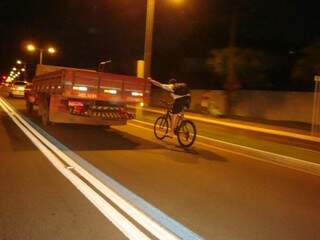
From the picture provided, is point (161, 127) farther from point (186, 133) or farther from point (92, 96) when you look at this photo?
point (92, 96)

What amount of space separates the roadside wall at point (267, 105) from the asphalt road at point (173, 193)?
18715mm

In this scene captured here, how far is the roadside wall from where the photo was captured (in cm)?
3114

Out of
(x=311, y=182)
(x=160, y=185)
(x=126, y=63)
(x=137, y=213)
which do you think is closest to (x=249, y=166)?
(x=311, y=182)

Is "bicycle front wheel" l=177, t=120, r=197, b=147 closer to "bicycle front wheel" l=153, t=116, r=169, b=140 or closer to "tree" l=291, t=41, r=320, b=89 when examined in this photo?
"bicycle front wheel" l=153, t=116, r=169, b=140

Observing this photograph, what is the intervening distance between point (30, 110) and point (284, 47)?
22.9 meters

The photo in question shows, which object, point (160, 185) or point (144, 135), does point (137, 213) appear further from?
point (144, 135)

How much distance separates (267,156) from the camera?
13.3 m

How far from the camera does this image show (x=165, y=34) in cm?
4816

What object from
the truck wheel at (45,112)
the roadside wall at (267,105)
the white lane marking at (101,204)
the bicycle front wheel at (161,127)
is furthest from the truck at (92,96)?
the roadside wall at (267,105)

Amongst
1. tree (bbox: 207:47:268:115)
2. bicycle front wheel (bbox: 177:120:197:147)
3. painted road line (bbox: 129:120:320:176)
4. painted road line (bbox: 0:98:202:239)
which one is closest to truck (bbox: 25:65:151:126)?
painted road line (bbox: 129:120:320:176)

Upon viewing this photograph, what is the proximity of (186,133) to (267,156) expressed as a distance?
7.39ft

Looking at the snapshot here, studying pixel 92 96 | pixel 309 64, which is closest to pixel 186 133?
pixel 92 96

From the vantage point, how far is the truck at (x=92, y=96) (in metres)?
15.9

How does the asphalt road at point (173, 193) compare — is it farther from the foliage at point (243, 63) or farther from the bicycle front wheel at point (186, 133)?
the foliage at point (243, 63)
